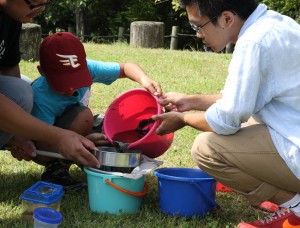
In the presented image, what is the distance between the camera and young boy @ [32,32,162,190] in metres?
2.68

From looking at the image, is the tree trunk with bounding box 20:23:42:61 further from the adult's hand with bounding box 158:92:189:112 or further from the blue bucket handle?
the blue bucket handle

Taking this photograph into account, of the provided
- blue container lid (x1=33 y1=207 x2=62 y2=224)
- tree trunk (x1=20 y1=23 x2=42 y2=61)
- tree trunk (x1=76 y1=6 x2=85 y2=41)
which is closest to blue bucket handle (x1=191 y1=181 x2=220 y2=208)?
blue container lid (x1=33 y1=207 x2=62 y2=224)

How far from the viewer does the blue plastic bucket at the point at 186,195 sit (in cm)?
241

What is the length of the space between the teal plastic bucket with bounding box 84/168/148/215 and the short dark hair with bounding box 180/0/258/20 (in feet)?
2.64

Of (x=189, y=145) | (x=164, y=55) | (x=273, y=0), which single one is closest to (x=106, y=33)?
(x=273, y=0)

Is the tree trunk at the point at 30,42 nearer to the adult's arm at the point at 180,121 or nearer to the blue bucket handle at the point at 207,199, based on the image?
the adult's arm at the point at 180,121

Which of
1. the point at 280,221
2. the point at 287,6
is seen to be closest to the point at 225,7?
the point at 280,221

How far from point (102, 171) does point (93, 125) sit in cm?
65

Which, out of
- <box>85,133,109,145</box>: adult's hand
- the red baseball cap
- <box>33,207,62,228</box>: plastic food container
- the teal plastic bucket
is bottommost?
the teal plastic bucket

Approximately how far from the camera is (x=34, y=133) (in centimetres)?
232

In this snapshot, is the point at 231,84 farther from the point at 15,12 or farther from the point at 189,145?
the point at 189,145

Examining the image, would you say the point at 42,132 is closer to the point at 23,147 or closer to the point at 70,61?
the point at 23,147

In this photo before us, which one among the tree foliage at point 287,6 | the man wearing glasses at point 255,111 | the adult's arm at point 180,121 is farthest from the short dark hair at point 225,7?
the tree foliage at point 287,6

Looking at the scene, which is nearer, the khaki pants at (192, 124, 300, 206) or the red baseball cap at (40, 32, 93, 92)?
the khaki pants at (192, 124, 300, 206)
